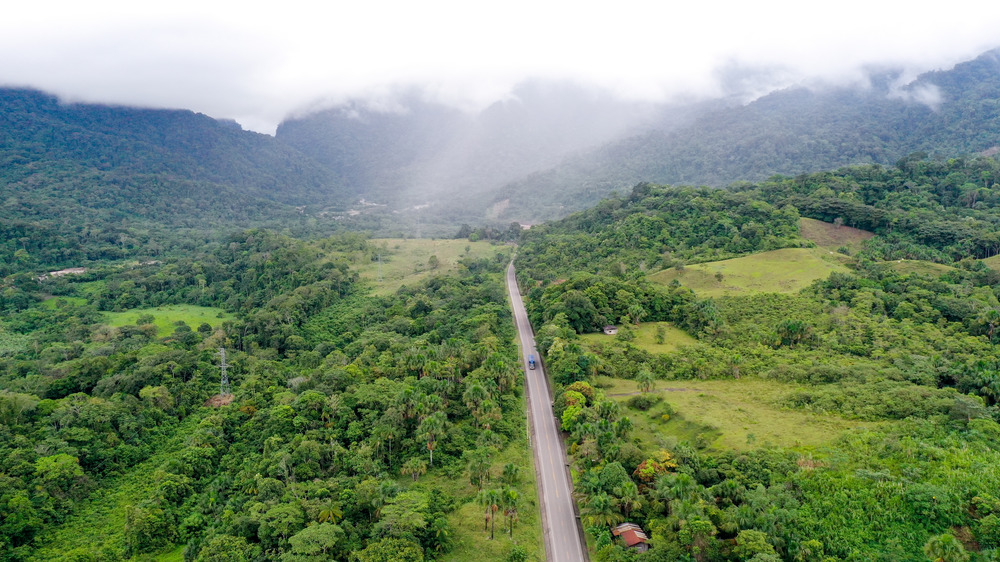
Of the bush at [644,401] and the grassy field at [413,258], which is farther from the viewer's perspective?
the grassy field at [413,258]

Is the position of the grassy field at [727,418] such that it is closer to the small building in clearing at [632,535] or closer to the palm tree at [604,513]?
the palm tree at [604,513]

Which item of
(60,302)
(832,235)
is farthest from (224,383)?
(832,235)

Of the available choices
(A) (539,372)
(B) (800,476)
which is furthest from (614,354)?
(B) (800,476)

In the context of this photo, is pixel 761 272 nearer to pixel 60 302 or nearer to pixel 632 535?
pixel 632 535

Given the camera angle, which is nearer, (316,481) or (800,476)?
(800,476)

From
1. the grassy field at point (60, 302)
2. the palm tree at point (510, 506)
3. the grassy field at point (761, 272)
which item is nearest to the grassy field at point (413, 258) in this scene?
the grassy field at point (761, 272)

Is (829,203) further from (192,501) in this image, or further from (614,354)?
(192,501)
